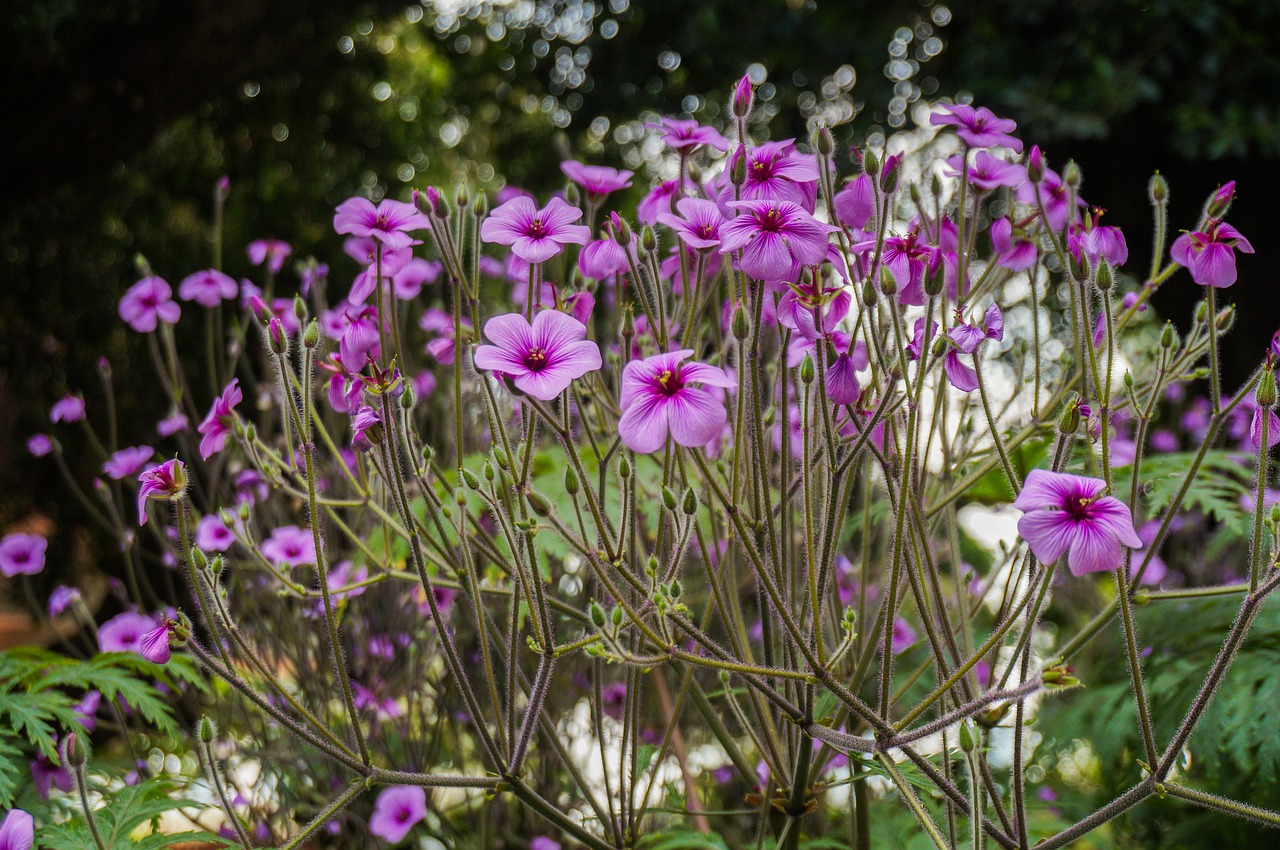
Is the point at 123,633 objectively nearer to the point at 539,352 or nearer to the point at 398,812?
the point at 398,812

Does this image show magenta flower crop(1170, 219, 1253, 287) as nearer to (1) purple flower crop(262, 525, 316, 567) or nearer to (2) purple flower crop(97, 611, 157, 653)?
(1) purple flower crop(262, 525, 316, 567)

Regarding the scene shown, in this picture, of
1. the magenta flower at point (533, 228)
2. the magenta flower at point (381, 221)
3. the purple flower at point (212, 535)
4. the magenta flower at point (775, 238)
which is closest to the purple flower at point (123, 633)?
the purple flower at point (212, 535)

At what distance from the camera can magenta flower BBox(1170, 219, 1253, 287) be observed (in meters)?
1.14

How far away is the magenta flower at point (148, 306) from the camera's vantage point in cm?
199

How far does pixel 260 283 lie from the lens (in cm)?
511

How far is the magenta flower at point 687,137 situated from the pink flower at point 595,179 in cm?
8

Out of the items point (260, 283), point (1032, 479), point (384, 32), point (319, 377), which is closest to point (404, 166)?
point (384, 32)

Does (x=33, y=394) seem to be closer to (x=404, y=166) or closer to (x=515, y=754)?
(x=404, y=166)

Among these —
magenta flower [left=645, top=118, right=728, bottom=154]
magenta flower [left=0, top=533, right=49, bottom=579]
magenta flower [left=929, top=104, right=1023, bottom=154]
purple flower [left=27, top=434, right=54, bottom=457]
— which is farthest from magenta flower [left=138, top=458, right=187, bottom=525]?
purple flower [left=27, top=434, right=54, bottom=457]

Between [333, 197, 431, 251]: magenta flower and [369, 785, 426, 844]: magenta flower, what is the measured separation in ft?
3.29

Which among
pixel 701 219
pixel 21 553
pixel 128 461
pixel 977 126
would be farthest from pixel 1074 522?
pixel 21 553

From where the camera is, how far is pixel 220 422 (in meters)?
1.42

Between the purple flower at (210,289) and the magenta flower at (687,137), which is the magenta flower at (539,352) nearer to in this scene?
the magenta flower at (687,137)

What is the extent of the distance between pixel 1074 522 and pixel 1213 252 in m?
0.49
